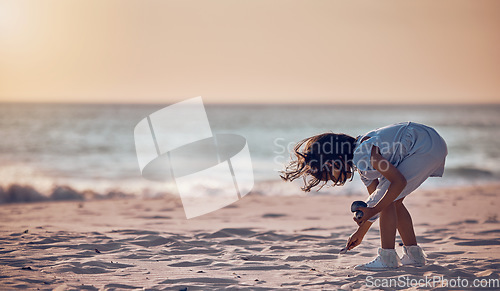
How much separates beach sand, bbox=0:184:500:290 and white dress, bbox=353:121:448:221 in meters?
0.61

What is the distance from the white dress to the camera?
3.42 m

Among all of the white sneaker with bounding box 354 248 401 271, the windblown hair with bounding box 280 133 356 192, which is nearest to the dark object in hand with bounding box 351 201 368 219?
the windblown hair with bounding box 280 133 356 192

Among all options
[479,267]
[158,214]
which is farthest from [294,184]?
[479,267]

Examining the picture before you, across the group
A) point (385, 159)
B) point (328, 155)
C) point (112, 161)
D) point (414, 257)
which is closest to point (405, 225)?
point (414, 257)

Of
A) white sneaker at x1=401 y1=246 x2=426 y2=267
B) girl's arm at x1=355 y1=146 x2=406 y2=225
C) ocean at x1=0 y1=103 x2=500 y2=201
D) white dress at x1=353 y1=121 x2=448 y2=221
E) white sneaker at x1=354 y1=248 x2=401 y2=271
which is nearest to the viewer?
girl's arm at x1=355 y1=146 x2=406 y2=225

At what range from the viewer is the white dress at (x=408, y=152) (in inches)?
135

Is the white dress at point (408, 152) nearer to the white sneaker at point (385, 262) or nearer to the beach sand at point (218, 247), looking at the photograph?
the white sneaker at point (385, 262)

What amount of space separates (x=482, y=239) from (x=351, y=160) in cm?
198

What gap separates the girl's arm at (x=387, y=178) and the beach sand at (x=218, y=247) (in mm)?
420

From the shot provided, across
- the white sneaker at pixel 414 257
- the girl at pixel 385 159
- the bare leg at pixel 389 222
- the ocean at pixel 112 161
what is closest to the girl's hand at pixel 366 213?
the girl at pixel 385 159

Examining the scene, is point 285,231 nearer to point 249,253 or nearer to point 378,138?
point 249,253

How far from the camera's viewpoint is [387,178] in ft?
10.9

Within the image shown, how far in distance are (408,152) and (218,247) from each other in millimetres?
1749

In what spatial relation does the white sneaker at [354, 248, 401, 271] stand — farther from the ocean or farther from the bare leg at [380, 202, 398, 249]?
the ocean
